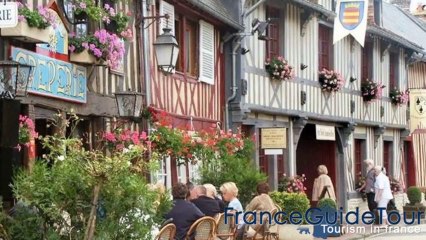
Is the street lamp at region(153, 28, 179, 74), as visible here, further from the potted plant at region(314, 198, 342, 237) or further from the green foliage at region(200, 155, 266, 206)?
the potted plant at region(314, 198, 342, 237)

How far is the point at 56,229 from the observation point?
9086 millimetres

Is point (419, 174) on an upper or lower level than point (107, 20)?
lower

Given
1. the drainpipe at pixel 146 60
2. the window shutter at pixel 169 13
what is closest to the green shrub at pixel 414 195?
the window shutter at pixel 169 13

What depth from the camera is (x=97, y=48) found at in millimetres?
13547

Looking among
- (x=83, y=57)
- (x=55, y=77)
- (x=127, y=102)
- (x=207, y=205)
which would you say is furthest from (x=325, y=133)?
(x=55, y=77)

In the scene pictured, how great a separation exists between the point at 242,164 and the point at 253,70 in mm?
4024

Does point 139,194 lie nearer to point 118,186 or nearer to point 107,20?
point 118,186

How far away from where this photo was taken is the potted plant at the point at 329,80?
2436 cm

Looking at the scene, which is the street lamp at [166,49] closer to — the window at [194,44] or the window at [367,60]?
the window at [194,44]

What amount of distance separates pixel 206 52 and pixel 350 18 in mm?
4624

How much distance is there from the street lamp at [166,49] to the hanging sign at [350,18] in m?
7.24

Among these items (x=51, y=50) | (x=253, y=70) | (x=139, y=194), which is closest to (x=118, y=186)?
(x=139, y=194)

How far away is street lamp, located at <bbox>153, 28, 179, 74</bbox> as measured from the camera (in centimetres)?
1545

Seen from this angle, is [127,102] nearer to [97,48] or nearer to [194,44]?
[97,48]
